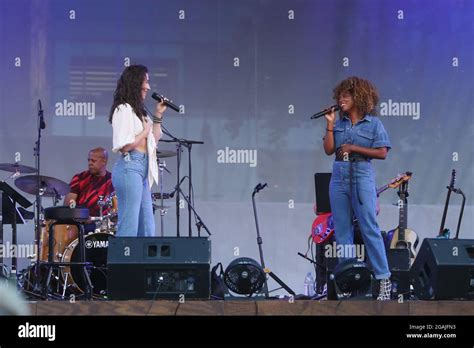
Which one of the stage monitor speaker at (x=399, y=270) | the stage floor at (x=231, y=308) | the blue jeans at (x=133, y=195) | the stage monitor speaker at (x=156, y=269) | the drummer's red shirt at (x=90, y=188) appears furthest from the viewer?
the drummer's red shirt at (x=90, y=188)

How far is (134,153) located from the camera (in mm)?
6000

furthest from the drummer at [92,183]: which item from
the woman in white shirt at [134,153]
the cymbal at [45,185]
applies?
the woman in white shirt at [134,153]

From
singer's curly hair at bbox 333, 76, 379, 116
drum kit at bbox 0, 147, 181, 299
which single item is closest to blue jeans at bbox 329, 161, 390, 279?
singer's curly hair at bbox 333, 76, 379, 116

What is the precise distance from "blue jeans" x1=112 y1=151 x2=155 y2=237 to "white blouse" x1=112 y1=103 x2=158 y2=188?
45 millimetres

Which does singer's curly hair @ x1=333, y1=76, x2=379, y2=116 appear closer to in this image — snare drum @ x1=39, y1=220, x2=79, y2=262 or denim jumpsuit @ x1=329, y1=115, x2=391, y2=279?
denim jumpsuit @ x1=329, y1=115, x2=391, y2=279

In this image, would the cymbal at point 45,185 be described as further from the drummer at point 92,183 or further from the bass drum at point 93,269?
the bass drum at point 93,269

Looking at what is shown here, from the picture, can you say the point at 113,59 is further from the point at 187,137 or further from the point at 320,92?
the point at 320,92

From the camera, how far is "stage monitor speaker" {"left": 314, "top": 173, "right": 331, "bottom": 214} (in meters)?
7.65

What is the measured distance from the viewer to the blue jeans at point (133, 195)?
19.3ft

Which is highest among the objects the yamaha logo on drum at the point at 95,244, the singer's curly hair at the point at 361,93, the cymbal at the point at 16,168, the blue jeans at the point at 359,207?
the singer's curly hair at the point at 361,93

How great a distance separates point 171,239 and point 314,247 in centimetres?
339
